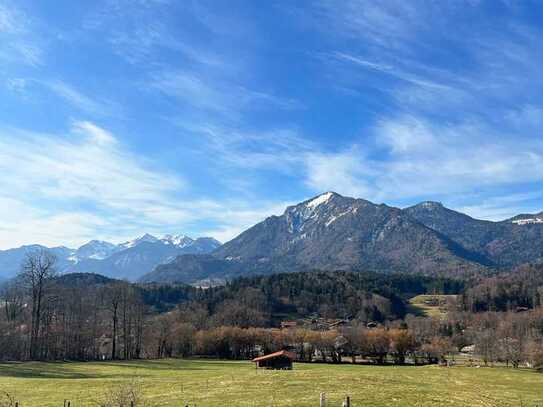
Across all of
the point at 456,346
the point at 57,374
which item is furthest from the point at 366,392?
the point at 456,346

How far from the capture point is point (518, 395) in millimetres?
60031

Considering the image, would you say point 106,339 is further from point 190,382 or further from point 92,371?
point 190,382

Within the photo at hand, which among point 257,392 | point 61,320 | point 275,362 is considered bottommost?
point 275,362

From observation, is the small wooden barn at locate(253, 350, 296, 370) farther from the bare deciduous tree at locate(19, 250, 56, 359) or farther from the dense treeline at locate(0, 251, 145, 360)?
the bare deciduous tree at locate(19, 250, 56, 359)

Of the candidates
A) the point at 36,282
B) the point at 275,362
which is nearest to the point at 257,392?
the point at 275,362

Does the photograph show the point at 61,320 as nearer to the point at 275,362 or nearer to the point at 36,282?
the point at 36,282

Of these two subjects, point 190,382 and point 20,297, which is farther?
point 20,297

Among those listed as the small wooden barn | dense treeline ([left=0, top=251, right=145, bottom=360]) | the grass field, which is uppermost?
dense treeline ([left=0, top=251, right=145, bottom=360])

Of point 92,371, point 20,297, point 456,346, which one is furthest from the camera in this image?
point 456,346

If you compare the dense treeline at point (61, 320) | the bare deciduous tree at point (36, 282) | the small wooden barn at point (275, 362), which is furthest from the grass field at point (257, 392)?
the dense treeline at point (61, 320)

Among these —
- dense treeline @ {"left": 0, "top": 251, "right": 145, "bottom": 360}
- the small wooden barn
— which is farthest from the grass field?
dense treeline @ {"left": 0, "top": 251, "right": 145, "bottom": 360}

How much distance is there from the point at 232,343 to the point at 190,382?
310 feet

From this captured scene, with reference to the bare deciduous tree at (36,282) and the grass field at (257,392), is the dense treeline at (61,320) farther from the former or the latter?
the grass field at (257,392)

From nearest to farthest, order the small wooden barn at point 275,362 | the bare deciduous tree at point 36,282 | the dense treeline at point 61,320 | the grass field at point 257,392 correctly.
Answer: the grass field at point 257,392
the small wooden barn at point 275,362
the bare deciduous tree at point 36,282
the dense treeline at point 61,320
